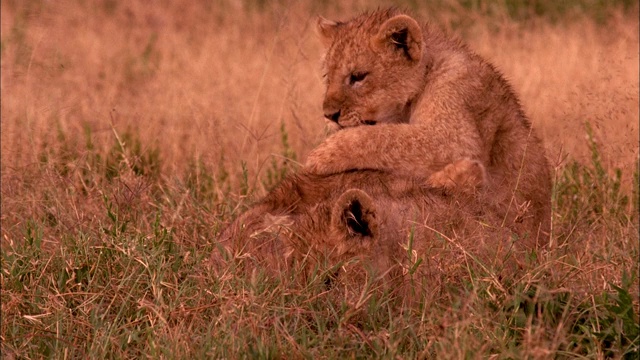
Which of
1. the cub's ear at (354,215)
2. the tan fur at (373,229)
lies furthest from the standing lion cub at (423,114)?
the cub's ear at (354,215)

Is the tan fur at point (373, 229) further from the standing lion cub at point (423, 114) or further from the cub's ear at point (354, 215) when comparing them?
the standing lion cub at point (423, 114)

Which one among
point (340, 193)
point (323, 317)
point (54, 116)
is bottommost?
point (54, 116)

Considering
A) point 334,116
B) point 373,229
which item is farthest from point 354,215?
point 334,116

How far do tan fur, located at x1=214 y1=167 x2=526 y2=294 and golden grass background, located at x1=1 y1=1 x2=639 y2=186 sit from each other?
130 cm

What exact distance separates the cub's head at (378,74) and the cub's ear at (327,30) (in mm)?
172

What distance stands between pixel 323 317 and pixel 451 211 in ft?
2.42

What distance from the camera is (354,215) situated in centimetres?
406

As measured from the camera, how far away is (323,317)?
397cm

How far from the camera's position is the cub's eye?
17.7 ft

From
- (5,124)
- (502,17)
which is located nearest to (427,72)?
(5,124)

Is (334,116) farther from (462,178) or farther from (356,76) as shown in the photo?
(462,178)

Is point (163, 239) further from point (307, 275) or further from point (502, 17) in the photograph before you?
point (502, 17)

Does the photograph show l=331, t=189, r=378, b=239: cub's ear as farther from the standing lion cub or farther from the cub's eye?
the cub's eye

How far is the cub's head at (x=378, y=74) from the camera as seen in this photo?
5301 millimetres
